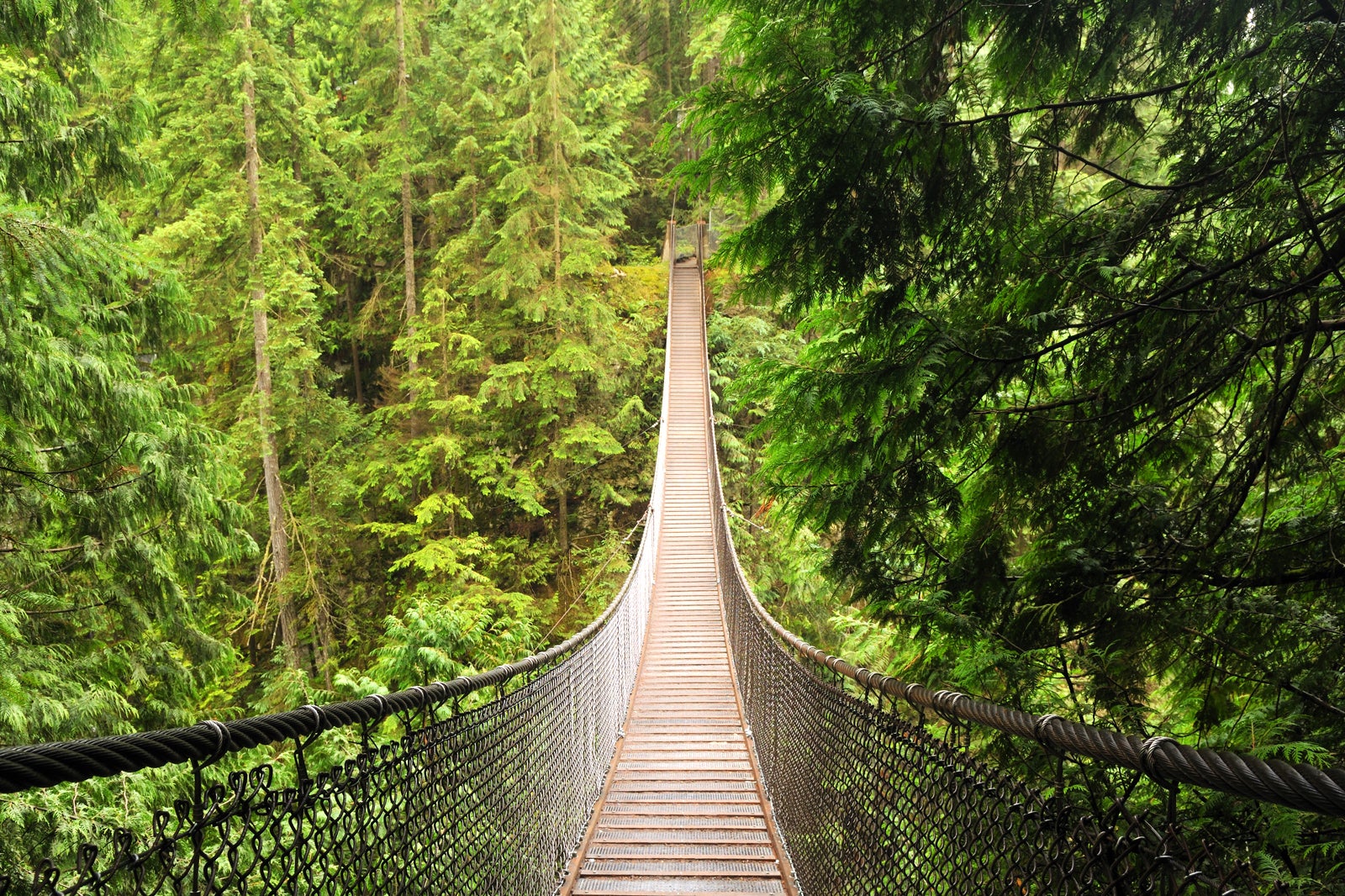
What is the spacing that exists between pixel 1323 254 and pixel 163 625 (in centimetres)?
537

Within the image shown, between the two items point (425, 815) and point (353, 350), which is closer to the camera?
point (425, 815)

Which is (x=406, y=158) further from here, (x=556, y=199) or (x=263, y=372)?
(x=263, y=372)

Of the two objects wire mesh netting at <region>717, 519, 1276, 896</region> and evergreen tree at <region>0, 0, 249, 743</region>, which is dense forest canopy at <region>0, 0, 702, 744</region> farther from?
wire mesh netting at <region>717, 519, 1276, 896</region>

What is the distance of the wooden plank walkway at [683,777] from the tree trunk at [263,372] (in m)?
4.31

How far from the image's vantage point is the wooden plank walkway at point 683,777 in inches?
117

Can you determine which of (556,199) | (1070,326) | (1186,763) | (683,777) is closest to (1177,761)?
(1186,763)

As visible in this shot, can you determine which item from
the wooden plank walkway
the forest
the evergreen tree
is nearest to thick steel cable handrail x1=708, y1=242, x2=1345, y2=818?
the forest

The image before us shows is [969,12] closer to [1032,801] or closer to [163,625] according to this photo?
[1032,801]

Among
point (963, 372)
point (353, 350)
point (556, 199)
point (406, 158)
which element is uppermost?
point (406, 158)

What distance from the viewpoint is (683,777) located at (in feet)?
13.4

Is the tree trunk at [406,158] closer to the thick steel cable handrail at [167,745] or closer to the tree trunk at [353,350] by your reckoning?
the tree trunk at [353,350]

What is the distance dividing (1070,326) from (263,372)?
343 inches

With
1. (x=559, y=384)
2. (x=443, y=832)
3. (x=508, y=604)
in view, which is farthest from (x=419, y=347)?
(x=443, y=832)

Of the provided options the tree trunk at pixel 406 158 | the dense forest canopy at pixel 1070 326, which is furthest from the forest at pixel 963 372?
the tree trunk at pixel 406 158
